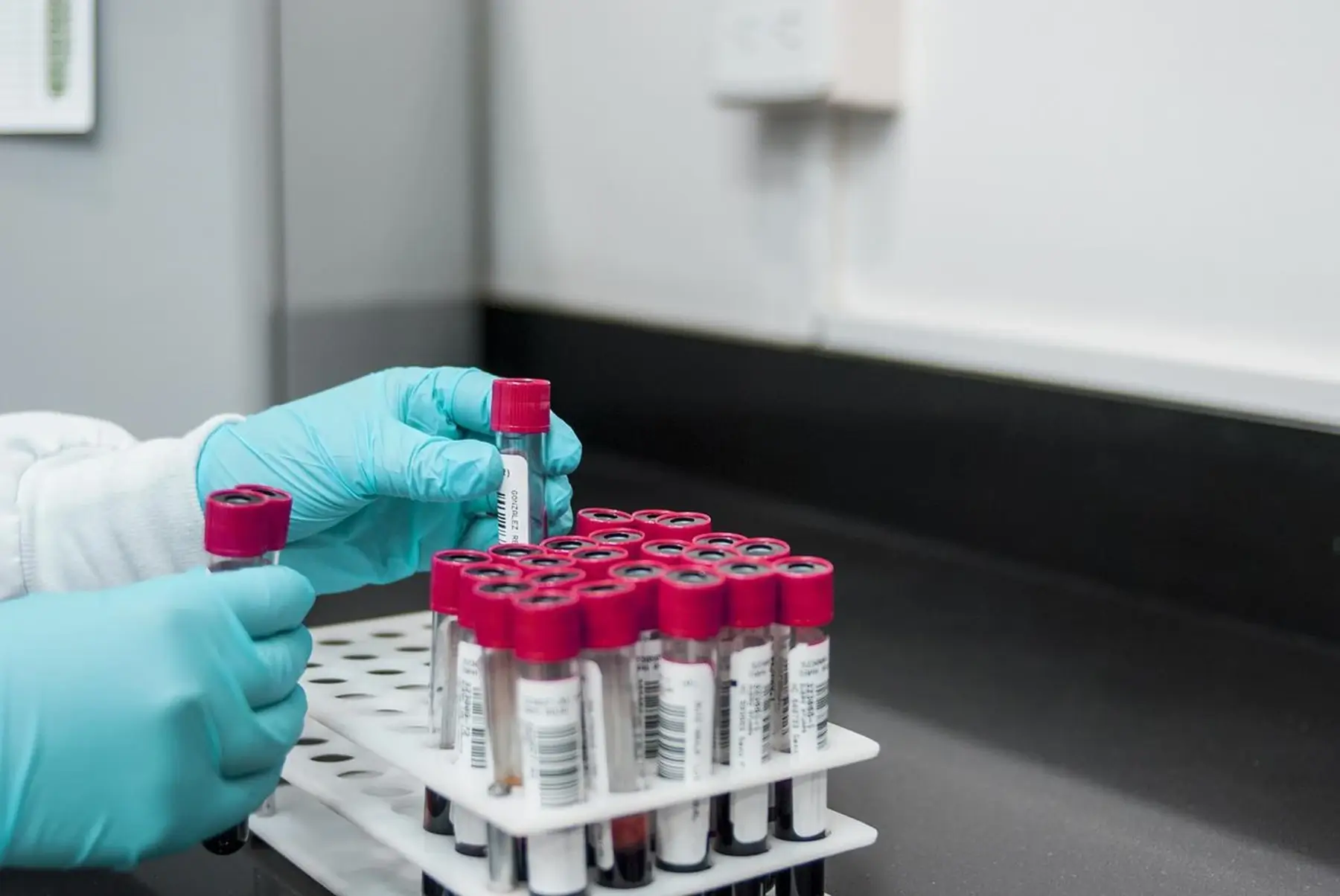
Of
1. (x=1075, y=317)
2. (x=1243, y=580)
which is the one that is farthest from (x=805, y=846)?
(x=1075, y=317)

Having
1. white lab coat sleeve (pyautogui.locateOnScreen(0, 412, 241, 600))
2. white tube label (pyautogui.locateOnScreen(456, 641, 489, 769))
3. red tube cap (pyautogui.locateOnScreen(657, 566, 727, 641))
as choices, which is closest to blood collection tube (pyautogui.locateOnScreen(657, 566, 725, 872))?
red tube cap (pyautogui.locateOnScreen(657, 566, 727, 641))

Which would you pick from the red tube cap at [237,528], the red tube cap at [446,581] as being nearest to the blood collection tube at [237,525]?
the red tube cap at [237,528]

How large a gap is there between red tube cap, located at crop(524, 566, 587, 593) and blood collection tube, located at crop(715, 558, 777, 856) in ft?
0.28

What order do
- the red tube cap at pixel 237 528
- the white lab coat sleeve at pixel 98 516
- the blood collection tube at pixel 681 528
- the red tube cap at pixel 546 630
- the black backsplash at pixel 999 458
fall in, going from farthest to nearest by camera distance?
the black backsplash at pixel 999 458 < the white lab coat sleeve at pixel 98 516 < the blood collection tube at pixel 681 528 < the red tube cap at pixel 237 528 < the red tube cap at pixel 546 630

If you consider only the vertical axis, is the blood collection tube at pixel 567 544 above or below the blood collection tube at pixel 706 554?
below

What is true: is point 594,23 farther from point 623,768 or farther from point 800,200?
point 623,768

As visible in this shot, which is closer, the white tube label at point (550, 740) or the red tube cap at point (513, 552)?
the white tube label at point (550, 740)

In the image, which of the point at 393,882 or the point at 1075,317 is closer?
the point at 393,882

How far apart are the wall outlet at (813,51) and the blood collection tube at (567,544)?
0.85 m

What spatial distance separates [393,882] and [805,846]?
0.86ft

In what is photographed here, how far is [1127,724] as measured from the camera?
3.76 ft

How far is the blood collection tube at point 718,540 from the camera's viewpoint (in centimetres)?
87

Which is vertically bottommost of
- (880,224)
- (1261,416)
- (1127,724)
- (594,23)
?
(1127,724)

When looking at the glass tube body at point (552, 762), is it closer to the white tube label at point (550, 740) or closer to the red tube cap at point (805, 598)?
the white tube label at point (550, 740)
